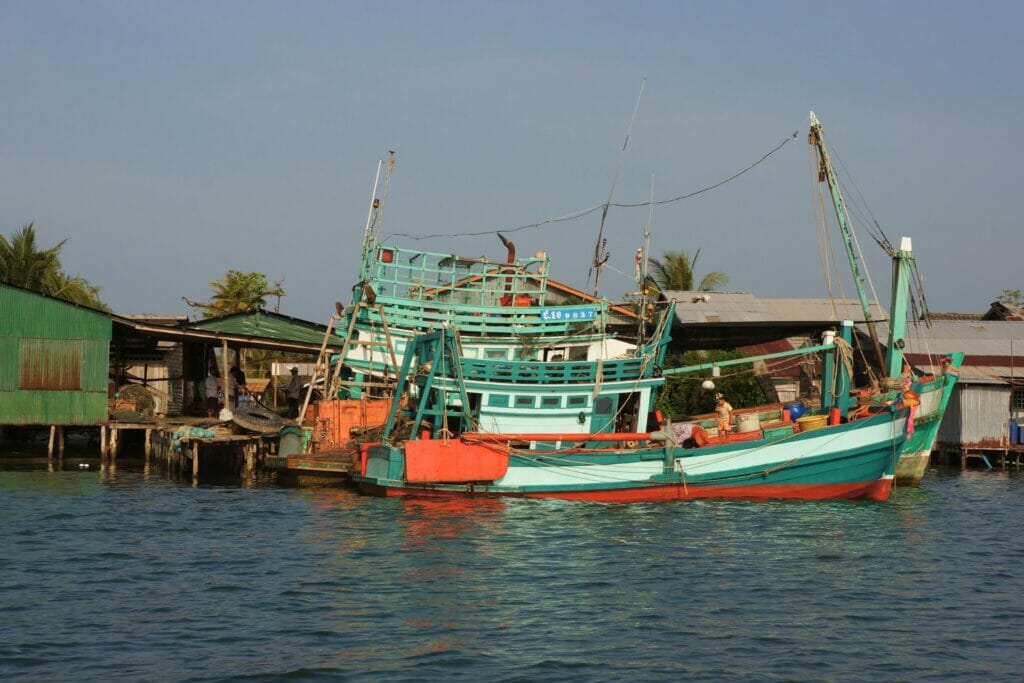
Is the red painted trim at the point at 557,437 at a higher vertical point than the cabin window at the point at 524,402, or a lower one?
lower

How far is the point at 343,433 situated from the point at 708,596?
15.5 meters

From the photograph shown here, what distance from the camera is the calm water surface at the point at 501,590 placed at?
1435cm

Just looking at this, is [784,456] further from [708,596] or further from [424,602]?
[424,602]

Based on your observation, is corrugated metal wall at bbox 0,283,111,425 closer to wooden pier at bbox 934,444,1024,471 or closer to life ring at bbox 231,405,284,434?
life ring at bbox 231,405,284,434

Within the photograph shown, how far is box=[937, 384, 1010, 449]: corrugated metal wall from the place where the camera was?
40.7 meters

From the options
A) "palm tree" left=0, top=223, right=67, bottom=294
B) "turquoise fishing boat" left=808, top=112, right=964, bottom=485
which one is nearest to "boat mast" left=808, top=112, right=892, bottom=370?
"turquoise fishing boat" left=808, top=112, right=964, bottom=485

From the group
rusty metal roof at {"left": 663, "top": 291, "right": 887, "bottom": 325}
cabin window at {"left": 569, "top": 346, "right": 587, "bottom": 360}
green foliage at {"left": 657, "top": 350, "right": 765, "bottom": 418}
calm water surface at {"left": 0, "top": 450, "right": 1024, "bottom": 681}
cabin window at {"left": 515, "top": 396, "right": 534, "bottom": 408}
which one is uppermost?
rusty metal roof at {"left": 663, "top": 291, "right": 887, "bottom": 325}

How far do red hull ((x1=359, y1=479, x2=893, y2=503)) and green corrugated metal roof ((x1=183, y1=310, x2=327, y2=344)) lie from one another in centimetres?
1516

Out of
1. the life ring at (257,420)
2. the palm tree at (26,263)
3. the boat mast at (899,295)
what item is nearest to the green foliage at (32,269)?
the palm tree at (26,263)

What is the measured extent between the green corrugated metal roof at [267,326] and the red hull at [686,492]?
49.7ft

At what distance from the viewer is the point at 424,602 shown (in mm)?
17234

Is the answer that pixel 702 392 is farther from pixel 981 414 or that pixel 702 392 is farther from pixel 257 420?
pixel 257 420

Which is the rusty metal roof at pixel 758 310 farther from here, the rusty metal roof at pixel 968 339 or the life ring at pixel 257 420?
the life ring at pixel 257 420

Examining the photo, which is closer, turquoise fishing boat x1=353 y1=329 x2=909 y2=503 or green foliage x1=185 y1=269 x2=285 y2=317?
turquoise fishing boat x1=353 y1=329 x2=909 y2=503
